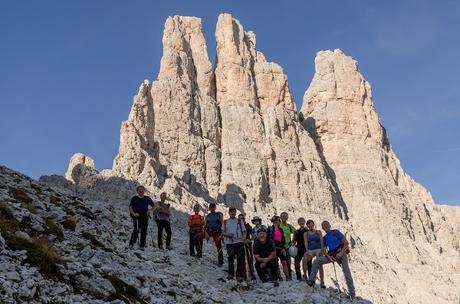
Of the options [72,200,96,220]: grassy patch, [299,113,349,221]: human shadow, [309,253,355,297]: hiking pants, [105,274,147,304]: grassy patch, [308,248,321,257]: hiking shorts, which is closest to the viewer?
[105,274,147,304]: grassy patch

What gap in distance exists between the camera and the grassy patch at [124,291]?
1195 centimetres

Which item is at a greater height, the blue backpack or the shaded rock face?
the shaded rock face

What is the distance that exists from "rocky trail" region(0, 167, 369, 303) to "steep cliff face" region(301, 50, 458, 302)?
50.4 m

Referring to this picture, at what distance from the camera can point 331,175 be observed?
86438 millimetres

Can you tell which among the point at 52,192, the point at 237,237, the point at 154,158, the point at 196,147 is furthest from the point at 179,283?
the point at 196,147

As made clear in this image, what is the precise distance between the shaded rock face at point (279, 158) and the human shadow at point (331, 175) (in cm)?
22

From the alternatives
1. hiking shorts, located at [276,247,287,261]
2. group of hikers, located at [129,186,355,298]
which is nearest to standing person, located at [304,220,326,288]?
group of hikers, located at [129,186,355,298]

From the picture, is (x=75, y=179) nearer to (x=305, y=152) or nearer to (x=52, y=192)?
(x=52, y=192)

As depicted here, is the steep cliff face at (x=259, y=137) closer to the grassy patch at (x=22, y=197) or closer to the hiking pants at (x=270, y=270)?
the grassy patch at (x=22, y=197)

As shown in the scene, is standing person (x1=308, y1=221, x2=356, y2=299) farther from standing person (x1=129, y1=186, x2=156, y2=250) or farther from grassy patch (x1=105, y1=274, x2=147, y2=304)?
grassy patch (x1=105, y1=274, x2=147, y2=304)

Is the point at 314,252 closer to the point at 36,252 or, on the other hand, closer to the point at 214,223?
the point at 214,223

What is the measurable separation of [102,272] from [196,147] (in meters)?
57.5

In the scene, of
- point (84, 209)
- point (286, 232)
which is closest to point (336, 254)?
point (286, 232)

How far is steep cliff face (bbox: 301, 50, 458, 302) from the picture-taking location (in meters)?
74.2
